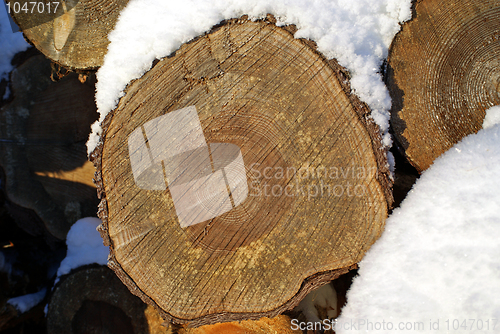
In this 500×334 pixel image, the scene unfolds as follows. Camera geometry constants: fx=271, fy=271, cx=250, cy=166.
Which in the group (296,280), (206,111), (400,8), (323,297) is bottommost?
(296,280)

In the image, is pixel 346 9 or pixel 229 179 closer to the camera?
pixel 229 179

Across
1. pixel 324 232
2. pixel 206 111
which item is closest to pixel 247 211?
pixel 324 232

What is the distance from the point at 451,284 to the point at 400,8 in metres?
1.42

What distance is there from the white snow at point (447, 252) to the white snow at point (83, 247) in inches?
72.7

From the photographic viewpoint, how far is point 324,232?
1.24 meters

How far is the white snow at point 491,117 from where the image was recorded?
1384 millimetres

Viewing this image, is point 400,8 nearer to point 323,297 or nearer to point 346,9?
point 346,9

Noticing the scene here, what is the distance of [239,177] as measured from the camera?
123cm

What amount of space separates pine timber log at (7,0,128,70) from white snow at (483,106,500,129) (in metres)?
2.08

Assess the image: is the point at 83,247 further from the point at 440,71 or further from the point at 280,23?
the point at 440,71

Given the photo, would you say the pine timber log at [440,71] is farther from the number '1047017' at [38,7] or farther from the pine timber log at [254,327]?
the number '1047017' at [38,7]
